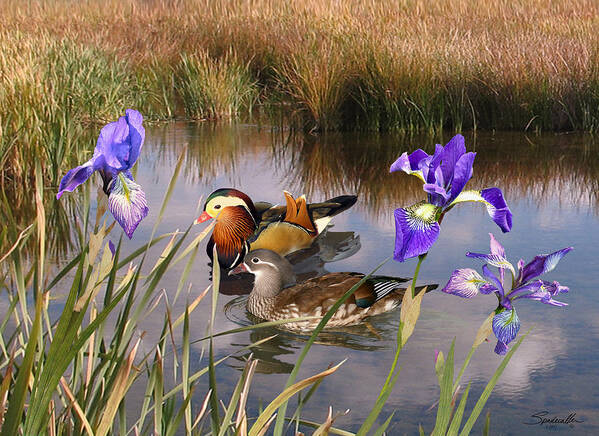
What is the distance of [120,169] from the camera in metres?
1.67

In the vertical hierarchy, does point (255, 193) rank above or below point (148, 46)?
below

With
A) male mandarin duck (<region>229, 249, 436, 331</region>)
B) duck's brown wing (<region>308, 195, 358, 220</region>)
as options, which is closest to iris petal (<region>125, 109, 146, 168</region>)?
male mandarin duck (<region>229, 249, 436, 331</region>)

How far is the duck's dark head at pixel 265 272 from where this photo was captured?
4715mm

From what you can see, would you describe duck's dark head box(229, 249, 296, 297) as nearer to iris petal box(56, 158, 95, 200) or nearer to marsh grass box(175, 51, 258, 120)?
iris petal box(56, 158, 95, 200)

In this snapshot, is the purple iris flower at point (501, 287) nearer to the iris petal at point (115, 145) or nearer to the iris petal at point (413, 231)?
the iris petal at point (413, 231)

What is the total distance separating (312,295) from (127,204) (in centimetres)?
297

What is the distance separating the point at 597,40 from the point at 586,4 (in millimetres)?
9650

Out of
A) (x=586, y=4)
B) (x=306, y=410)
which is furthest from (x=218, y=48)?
(x=306, y=410)

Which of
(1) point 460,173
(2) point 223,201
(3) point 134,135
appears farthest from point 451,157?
(2) point 223,201

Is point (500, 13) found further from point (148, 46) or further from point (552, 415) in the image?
point (552, 415)

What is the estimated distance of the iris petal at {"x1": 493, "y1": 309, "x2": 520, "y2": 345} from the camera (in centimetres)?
176

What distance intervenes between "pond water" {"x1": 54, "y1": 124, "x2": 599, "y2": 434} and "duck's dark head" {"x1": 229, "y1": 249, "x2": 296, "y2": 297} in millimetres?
191

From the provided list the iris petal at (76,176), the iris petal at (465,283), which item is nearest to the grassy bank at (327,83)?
the iris petal at (76,176)

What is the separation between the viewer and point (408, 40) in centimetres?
1192
